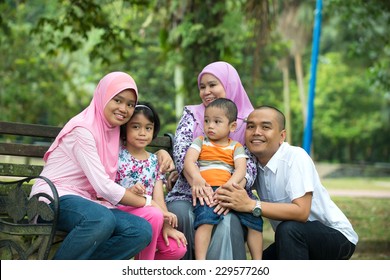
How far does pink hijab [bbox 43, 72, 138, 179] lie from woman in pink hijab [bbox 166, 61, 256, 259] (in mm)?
520

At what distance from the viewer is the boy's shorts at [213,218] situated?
3.83 m

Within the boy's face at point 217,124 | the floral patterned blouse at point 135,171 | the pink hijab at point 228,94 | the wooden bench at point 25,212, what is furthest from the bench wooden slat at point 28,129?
the boy's face at point 217,124

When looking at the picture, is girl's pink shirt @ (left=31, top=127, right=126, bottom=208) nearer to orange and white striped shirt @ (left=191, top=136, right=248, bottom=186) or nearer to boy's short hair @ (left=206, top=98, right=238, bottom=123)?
orange and white striped shirt @ (left=191, top=136, right=248, bottom=186)

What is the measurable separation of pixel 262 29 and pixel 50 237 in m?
5.47

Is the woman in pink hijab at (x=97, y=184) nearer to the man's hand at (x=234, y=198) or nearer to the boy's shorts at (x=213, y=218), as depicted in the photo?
the boy's shorts at (x=213, y=218)

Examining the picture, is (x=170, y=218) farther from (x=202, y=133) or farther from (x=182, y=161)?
(x=202, y=133)

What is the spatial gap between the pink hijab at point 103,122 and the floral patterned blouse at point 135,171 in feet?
0.38

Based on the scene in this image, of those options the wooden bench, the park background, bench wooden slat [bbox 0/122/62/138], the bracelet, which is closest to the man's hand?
the bracelet

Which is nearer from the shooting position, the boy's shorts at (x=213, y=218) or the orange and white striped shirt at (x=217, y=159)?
the boy's shorts at (x=213, y=218)

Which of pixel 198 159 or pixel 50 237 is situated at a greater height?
pixel 198 159

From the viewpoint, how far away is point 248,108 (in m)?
4.53

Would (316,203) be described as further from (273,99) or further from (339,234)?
(273,99)

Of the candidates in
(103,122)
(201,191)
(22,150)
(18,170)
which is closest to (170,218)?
(201,191)
